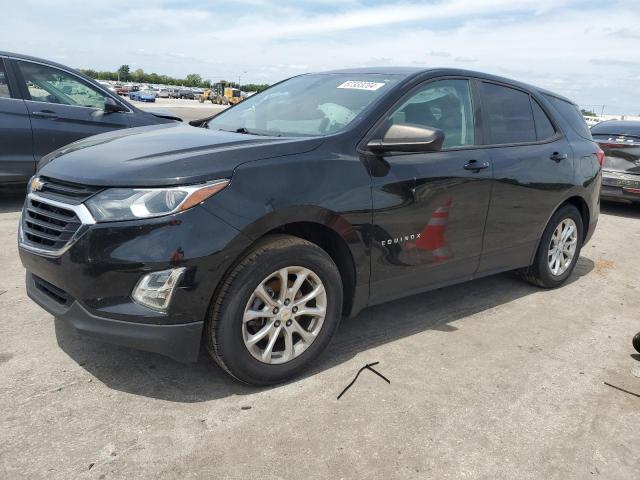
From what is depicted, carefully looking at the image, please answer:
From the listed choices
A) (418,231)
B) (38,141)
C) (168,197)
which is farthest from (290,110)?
(38,141)

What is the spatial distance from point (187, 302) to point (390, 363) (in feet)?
4.39

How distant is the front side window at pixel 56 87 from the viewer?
6.35 m

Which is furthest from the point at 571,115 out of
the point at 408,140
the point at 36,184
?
the point at 36,184

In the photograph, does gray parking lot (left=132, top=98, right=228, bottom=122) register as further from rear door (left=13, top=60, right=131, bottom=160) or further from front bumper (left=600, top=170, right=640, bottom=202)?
front bumper (left=600, top=170, right=640, bottom=202)

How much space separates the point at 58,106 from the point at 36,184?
407 cm

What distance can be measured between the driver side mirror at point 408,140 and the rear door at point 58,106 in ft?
15.4

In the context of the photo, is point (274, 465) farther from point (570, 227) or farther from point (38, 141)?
point (38, 141)

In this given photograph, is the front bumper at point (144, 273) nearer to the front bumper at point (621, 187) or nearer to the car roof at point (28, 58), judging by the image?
the car roof at point (28, 58)

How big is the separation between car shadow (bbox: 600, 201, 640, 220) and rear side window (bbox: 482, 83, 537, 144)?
531cm

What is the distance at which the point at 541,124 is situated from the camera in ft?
15.0

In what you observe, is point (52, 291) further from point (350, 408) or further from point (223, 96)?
point (223, 96)

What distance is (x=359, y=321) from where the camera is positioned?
3.90m

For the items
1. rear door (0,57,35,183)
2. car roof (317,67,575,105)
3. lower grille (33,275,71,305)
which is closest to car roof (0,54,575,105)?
car roof (317,67,575,105)

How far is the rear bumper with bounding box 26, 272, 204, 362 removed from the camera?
2564 millimetres
